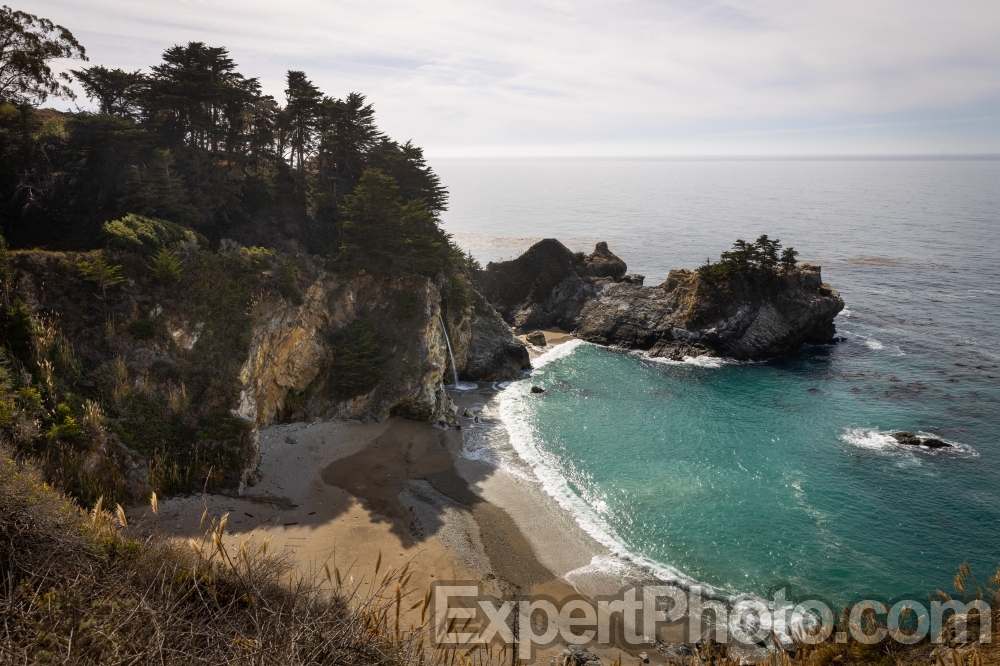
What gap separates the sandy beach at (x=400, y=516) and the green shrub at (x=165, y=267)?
822 centimetres

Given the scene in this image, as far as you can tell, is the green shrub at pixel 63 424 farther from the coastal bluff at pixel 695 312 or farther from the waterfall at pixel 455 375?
the coastal bluff at pixel 695 312

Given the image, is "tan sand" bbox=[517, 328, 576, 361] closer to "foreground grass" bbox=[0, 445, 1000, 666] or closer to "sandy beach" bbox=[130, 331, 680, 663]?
"sandy beach" bbox=[130, 331, 680, 663]

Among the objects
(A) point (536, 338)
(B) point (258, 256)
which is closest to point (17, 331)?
(B) point (258, 256)

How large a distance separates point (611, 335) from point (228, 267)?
105 feet

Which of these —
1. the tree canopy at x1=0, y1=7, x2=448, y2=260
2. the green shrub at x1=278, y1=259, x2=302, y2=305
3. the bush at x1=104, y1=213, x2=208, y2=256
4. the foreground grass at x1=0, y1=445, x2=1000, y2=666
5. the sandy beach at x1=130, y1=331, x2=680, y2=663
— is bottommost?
the sandy beach at x1=130, y1=331, x2=680, y2=663

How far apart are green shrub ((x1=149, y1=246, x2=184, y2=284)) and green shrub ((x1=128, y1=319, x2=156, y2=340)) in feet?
7.95

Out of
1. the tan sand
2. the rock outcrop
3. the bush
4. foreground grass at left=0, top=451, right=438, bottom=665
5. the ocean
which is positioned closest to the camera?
foreground grass at left=0, top=451, right=438, bottom=665

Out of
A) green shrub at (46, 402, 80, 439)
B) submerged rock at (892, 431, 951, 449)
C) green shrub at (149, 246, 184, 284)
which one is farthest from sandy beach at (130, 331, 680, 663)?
submerged rock at (892, 431, 951, 449)

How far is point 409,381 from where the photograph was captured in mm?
28734

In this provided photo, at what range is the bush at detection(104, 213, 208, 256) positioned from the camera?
22.6 meters

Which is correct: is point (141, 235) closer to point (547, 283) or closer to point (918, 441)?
point (547, 283)

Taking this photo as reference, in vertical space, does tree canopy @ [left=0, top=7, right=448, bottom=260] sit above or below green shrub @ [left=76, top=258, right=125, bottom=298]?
above

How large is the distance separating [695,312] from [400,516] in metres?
33.1

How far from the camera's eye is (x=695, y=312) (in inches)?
1742
